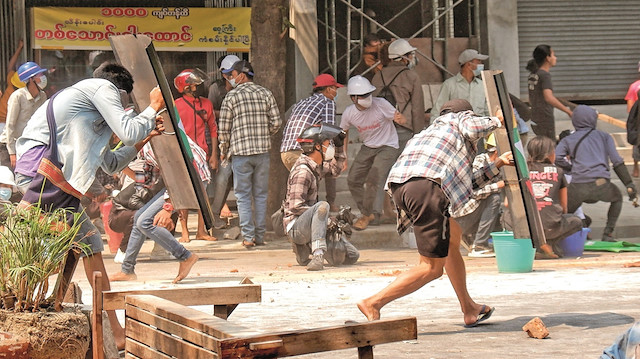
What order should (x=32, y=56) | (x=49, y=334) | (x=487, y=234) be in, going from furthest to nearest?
1. (x=32, y=56)
2. (x=487, y=234)
3. (x=49, y=334)

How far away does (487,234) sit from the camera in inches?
489

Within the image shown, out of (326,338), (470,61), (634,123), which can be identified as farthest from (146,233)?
(634,123)

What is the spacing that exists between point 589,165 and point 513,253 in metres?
3.01

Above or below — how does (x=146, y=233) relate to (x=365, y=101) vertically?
below

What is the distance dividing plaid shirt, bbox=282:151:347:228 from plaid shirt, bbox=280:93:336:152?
1748 mm

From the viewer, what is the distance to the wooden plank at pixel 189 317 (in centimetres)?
368

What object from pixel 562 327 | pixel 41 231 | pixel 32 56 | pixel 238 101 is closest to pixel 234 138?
pixel 238 101

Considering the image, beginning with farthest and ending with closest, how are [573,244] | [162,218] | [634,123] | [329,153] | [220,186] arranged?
[634,123]
[220,186]
[573,244]
[329,153]
[162,218]

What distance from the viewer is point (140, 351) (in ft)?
14.8

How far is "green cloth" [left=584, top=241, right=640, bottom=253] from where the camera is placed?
41.4ft

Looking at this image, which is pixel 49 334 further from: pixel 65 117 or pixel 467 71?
pixel 467 71

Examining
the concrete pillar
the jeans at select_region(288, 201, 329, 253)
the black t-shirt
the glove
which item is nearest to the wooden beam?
the jeans at select_region(288, 201, 329, 253)

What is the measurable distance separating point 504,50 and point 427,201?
1084 cm

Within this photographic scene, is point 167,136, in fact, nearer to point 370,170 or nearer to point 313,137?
point 313,137
